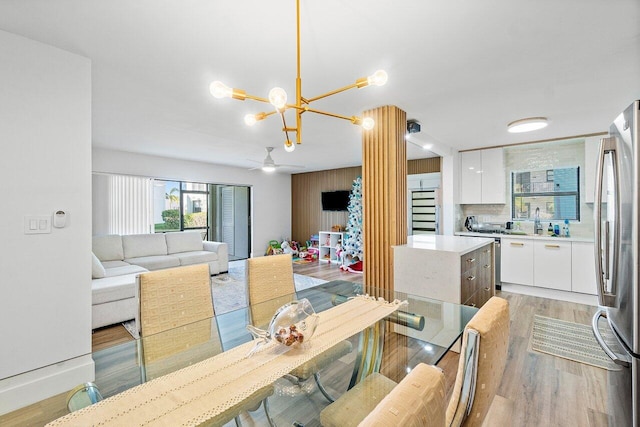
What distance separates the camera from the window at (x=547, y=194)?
4355mm

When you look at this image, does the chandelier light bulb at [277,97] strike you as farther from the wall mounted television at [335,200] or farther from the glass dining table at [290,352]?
the wall mounted television at [335,200]

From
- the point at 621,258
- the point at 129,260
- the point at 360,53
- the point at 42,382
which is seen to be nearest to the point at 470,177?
the point at 360,53

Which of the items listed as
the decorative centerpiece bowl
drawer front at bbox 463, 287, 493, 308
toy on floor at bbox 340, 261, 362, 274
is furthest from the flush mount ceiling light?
toy on floor at bbox 340, 261, 362, 274

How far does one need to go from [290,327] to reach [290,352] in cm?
10

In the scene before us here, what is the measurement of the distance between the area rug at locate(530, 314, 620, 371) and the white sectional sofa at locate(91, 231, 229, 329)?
3942 mm

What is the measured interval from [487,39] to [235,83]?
1909 mm

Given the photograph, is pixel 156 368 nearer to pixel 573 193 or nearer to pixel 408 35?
pixel 408 35

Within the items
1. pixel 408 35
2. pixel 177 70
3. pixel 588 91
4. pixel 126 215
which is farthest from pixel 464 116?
pixel 126 215

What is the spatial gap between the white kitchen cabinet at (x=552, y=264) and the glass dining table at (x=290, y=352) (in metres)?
3.18

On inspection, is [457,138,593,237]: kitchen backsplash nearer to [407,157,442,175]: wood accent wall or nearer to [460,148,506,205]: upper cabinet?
[460,148,506,205]: upper cabinet

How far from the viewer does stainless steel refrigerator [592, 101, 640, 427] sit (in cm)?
116

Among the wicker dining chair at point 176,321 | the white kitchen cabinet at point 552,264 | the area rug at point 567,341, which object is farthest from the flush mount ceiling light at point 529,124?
the wicker dining chair at point 176,321

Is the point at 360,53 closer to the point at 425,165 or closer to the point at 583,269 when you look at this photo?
the point at 583,269

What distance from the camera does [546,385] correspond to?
6.97ft
